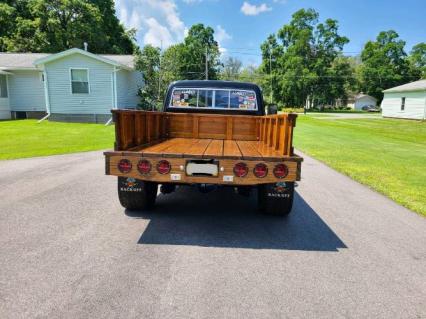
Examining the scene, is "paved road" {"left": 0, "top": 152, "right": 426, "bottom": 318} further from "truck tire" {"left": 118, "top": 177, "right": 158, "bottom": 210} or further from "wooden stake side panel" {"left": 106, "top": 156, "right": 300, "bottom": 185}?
"wooden stake side panel" {"left": 106, "top": 156, "right": 300, "bottom": 185}

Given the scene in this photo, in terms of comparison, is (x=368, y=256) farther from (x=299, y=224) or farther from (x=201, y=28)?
(x=201, y=28)

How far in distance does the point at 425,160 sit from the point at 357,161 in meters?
2.55

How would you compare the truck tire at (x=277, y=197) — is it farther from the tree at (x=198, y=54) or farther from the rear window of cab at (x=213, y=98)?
the tree at (x=198, y=54)

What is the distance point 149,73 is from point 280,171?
71.9 feet

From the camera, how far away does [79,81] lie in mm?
20188

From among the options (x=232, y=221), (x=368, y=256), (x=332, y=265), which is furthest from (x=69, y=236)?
(x=368, y=256)

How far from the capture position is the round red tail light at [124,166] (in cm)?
390

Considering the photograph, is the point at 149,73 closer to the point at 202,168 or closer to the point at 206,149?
the point at 206,149

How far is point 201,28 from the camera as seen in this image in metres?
67.2

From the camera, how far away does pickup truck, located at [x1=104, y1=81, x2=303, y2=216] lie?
3.82 metres

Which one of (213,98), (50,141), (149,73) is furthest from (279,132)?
(149,73)

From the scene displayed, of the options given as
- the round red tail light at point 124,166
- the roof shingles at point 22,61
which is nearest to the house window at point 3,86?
the roof shingles at point 22,61

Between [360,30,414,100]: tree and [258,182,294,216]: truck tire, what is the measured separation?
7188cm

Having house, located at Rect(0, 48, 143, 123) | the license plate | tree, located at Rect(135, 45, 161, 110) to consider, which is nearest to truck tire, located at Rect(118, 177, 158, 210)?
the license plate
